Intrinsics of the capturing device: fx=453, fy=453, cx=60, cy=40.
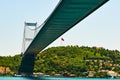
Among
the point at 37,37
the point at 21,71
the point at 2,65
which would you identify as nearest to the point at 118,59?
the point at 2,65

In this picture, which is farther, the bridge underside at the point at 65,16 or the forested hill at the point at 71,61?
the forested hill at the point at 71,61

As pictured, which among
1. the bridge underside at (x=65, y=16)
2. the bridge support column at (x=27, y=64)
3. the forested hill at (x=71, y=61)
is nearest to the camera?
the bridge underside at (x=65, y=16)

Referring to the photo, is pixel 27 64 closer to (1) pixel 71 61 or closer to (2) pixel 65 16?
(1) pixel 71 61

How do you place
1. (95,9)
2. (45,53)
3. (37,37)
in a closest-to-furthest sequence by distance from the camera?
(95,9), (37,37), (45,53)

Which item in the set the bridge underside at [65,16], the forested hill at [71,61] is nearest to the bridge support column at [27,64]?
the forested hill at [71,61]

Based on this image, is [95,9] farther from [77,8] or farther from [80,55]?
[80,55]

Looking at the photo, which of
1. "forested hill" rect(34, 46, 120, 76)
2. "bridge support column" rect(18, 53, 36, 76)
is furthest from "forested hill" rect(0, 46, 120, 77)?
"bridge support column" rect(18, 53, 36, 76)

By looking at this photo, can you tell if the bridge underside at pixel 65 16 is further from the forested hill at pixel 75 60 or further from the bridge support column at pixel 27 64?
the forested hill at pixel 75 60

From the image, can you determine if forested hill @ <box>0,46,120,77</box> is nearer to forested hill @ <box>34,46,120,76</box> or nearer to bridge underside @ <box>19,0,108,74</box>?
forested hill @ <box>34,46,120,76</box>

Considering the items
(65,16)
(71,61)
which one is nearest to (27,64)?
(71,61)
